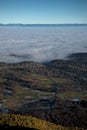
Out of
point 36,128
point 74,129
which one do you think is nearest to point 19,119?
point 36,128

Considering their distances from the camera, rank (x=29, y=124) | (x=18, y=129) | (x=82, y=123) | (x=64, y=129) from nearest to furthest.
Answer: (x=18, y=129), (x=29, y=124), (x=64, y=129), (x=82, y=123)

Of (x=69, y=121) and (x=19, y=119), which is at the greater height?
(x=19, y=119)

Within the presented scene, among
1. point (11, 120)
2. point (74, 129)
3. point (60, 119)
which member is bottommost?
point (60, 119)

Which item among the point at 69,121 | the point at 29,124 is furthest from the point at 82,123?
the point at 29,124

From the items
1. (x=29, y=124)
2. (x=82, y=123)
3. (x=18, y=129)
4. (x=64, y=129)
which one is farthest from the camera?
(x=82, y=123)

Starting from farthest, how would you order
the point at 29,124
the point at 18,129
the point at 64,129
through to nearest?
the point at 64,129, the point at 29,124, the point at 18,129

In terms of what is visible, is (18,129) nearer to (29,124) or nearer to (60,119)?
(29,124)

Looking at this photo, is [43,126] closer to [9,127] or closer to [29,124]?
[29,124]

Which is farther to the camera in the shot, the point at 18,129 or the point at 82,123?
the point at 82,123

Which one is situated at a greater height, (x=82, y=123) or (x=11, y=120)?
(x=11, y=120)
